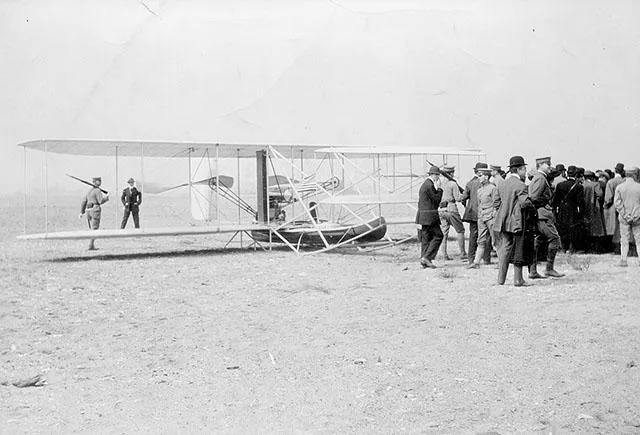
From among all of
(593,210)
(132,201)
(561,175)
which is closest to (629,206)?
(593,210)

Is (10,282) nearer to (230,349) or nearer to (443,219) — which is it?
(230,349)

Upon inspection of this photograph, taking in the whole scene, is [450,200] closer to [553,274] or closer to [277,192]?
[553,274]

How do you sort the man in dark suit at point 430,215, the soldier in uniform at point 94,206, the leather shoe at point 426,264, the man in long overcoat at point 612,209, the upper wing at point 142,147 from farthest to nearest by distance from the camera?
the soldier in uniform at point 94,206 → the upper wing at point 142,147 → the man in long overcoat at point 612,209 → the leather shoe at point 426,264 → the man in dark suit at point 430,215

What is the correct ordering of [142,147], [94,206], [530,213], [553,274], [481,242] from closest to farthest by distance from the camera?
1. [530,213]
2. [553,274]
3. [481,242]
4. [142,147]
5. [94,206]

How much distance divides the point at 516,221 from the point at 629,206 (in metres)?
2.88

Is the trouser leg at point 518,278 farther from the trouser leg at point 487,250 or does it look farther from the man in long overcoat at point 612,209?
the man in long overcoat at point 612,209

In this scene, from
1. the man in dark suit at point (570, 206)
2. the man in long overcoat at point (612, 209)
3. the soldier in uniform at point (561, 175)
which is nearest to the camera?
the man in long overcoat at point (612, 209)

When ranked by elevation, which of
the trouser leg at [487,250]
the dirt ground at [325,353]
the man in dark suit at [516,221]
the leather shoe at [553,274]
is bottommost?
the dirt ground at [325,353]

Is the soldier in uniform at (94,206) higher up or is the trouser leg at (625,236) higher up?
the soldier in uniform at (94,206)

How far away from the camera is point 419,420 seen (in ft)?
18.4

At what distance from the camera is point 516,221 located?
1065cm

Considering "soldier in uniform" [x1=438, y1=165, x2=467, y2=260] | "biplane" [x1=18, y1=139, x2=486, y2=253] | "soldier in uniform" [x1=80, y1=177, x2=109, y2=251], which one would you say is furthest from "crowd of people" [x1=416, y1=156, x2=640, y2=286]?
"soldier in uniform" [x1=80, y1=177, x2=109, y2=251]

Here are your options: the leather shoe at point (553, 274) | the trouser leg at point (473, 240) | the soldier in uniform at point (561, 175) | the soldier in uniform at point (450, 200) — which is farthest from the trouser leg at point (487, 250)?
the soldier in uniform at point (561, 175)

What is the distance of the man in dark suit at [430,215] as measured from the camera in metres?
13.1
